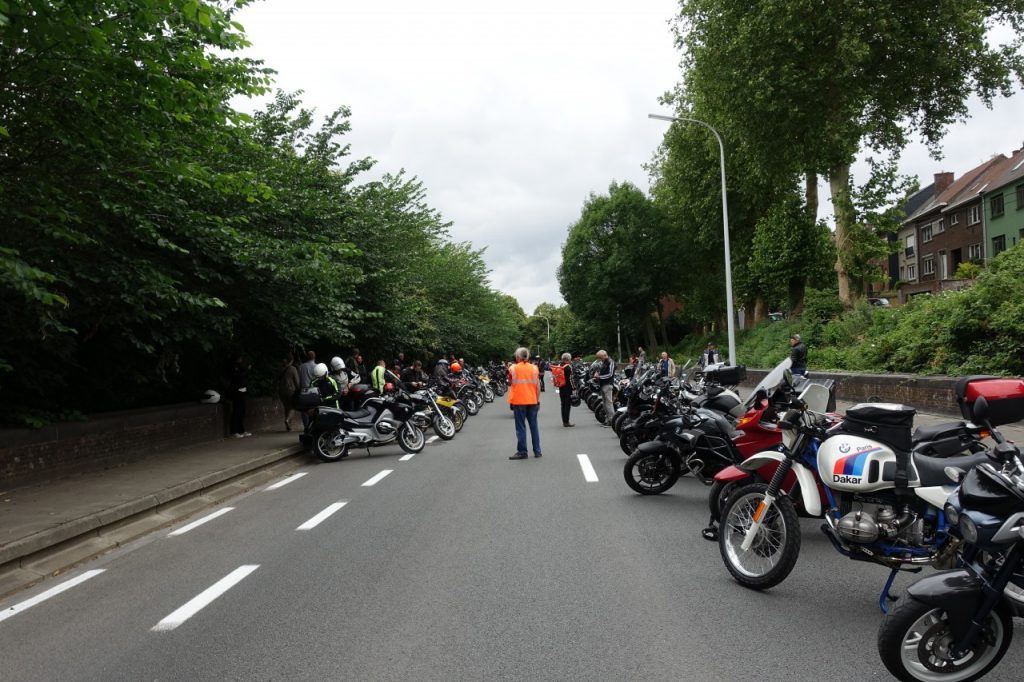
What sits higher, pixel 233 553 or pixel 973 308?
pixel 973 308

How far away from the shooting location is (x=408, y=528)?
694 centimetres

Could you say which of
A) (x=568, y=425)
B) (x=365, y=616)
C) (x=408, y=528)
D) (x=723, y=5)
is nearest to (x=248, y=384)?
(x=568, y=425)

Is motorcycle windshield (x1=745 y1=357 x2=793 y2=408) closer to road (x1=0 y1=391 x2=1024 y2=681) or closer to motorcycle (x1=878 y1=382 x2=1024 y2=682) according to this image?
road (x1=0 y1=391 x2=1024 y2=681)

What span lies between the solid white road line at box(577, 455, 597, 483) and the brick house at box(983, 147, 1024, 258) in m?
37.5

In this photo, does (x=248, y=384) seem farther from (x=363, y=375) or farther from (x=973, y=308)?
Answer: (x=973, y=308)

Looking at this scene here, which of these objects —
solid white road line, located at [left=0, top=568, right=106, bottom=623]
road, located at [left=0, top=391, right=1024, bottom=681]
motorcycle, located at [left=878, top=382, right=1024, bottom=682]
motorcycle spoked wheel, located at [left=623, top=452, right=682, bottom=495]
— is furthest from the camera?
motorcycle spoked wheel, located at [left=623, top=452, right=682, bottom=495]

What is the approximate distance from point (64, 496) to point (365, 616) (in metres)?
5.94

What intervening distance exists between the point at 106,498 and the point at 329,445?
4554 mm

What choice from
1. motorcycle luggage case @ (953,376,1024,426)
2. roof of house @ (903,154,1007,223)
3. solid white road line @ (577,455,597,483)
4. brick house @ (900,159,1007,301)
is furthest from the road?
roof of house @ (903,154,1007,223)

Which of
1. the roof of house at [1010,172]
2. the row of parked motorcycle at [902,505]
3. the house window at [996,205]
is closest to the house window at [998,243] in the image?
the house window at [996,205]

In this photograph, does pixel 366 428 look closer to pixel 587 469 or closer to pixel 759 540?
pixel 587 469

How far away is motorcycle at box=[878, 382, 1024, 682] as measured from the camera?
3062 millimetres

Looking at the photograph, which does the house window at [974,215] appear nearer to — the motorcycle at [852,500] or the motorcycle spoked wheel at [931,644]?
the motorcycle at [852,500]

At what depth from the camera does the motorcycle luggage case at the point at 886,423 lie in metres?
4.44
